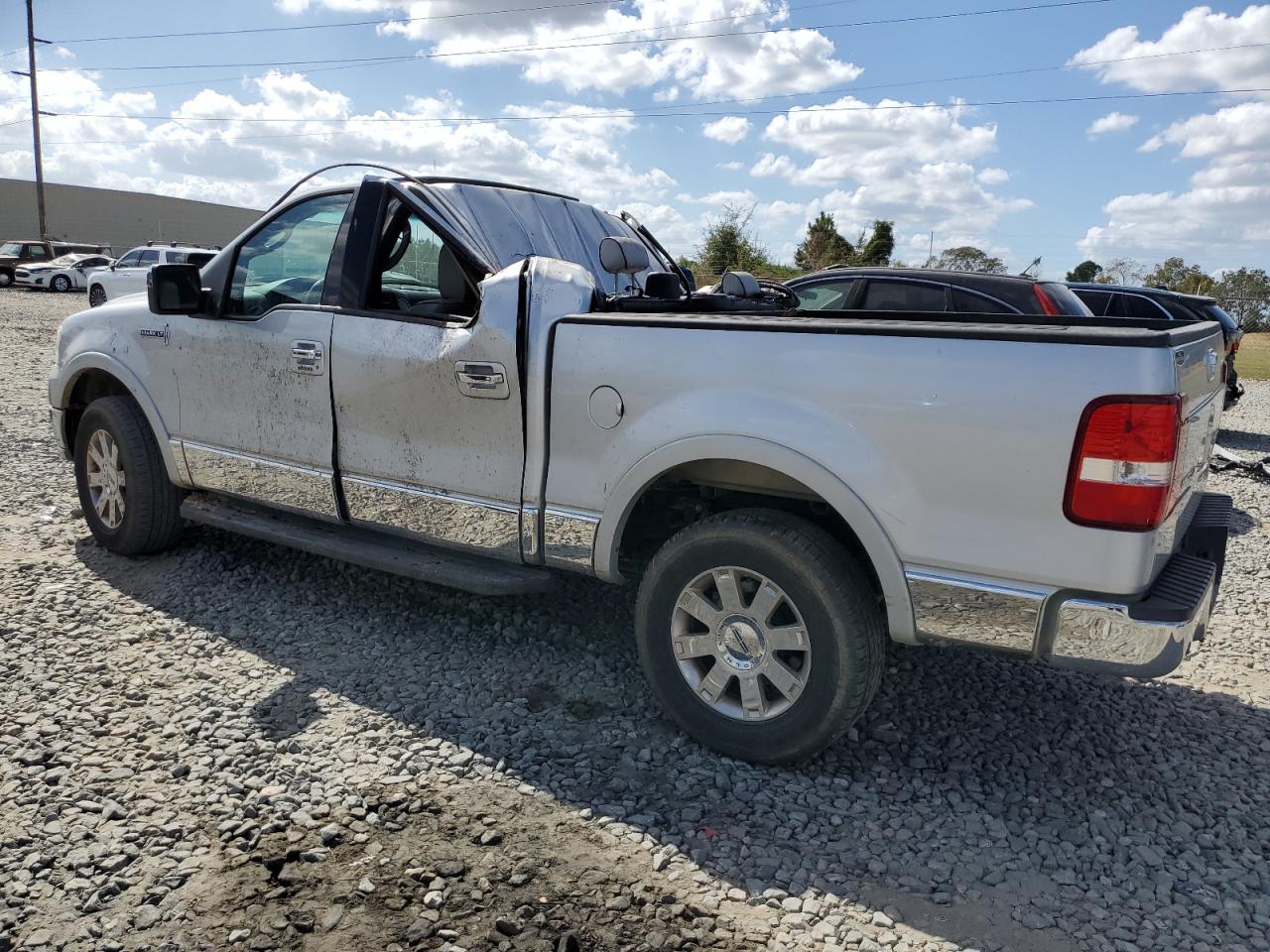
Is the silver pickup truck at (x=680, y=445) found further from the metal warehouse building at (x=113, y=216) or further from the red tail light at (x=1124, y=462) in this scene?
the metal warehouse building at (x=113, y=216)

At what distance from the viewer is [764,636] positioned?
10.8 feet

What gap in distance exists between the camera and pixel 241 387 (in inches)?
183

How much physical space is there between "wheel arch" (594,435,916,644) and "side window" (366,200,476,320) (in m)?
1.33

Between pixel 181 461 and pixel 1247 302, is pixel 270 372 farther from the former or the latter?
pixel 1247 302

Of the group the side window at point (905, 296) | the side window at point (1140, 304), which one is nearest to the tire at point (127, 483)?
the side window at point (905, 296)

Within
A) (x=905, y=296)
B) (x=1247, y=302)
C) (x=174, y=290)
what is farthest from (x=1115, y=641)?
(x=1247, y=302)

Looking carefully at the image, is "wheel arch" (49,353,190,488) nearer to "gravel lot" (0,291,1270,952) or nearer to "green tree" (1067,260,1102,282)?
"gravel lot" (0,291,1270,952)

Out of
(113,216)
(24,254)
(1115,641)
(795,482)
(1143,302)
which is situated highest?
(113,216)

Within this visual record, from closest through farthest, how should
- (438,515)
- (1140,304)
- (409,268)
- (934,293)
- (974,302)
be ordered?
(438,515)
(409,268)
(974,302)
(934,293)
(1140,304)

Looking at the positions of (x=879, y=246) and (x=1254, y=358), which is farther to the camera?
(x=879, y=246)

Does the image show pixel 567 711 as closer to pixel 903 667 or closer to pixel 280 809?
pixel 280 809

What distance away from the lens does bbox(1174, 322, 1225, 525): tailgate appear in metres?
2.82

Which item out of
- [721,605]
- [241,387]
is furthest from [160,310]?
[721,605]

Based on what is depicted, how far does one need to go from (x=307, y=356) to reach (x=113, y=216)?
205ft
